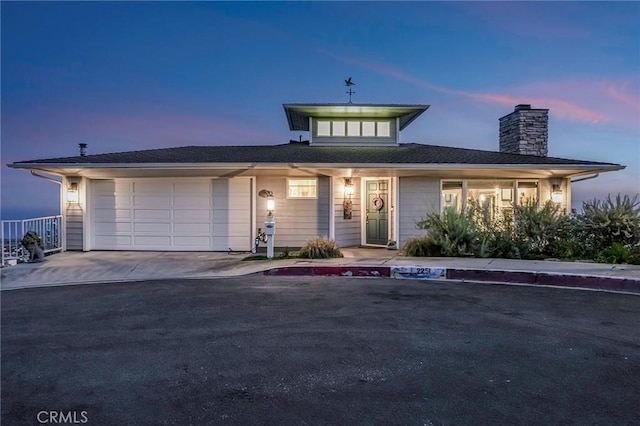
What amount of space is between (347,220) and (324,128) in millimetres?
3877

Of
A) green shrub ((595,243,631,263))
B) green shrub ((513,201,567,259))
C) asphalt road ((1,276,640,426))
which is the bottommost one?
asphalt road ((1,276,640,426))

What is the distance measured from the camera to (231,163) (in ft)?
34.4

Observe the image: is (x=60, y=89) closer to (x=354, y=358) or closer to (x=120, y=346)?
(x=120, y=346)

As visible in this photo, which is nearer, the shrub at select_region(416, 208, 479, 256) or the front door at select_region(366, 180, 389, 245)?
the shrub at select_region(416, 208, 479, 256)

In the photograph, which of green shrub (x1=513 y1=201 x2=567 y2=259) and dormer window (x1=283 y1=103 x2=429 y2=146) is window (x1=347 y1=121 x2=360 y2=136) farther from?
green shrub (x1=513 y1=201 x2=567 y2=259)

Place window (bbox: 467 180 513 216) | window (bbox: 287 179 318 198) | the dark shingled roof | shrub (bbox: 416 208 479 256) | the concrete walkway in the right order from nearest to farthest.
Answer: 1. the concrete walkway
2. shrub (bbox: 416 208 479 256)
3. the dark shingled roof
4. window (bbox: 287 179 318 198)
5. window (bbox: 467 180 513 216)

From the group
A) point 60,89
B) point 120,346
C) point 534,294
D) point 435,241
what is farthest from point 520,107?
point 60,89

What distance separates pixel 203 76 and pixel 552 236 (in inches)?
678

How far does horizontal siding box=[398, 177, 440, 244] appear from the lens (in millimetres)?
12164

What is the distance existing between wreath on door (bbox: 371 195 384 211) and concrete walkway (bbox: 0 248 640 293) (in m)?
2.82

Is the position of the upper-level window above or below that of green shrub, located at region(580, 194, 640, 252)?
above

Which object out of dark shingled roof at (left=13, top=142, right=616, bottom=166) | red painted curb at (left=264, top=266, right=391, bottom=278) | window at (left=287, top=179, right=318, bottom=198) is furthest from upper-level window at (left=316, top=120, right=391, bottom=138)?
red painted curb at (left=264, top=266, right=391, bottom=278)

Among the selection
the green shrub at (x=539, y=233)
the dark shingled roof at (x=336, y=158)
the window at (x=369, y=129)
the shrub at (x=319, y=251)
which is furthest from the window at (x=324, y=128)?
the green shrub at (x=539, y=233)

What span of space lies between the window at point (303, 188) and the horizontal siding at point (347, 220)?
637 mm
